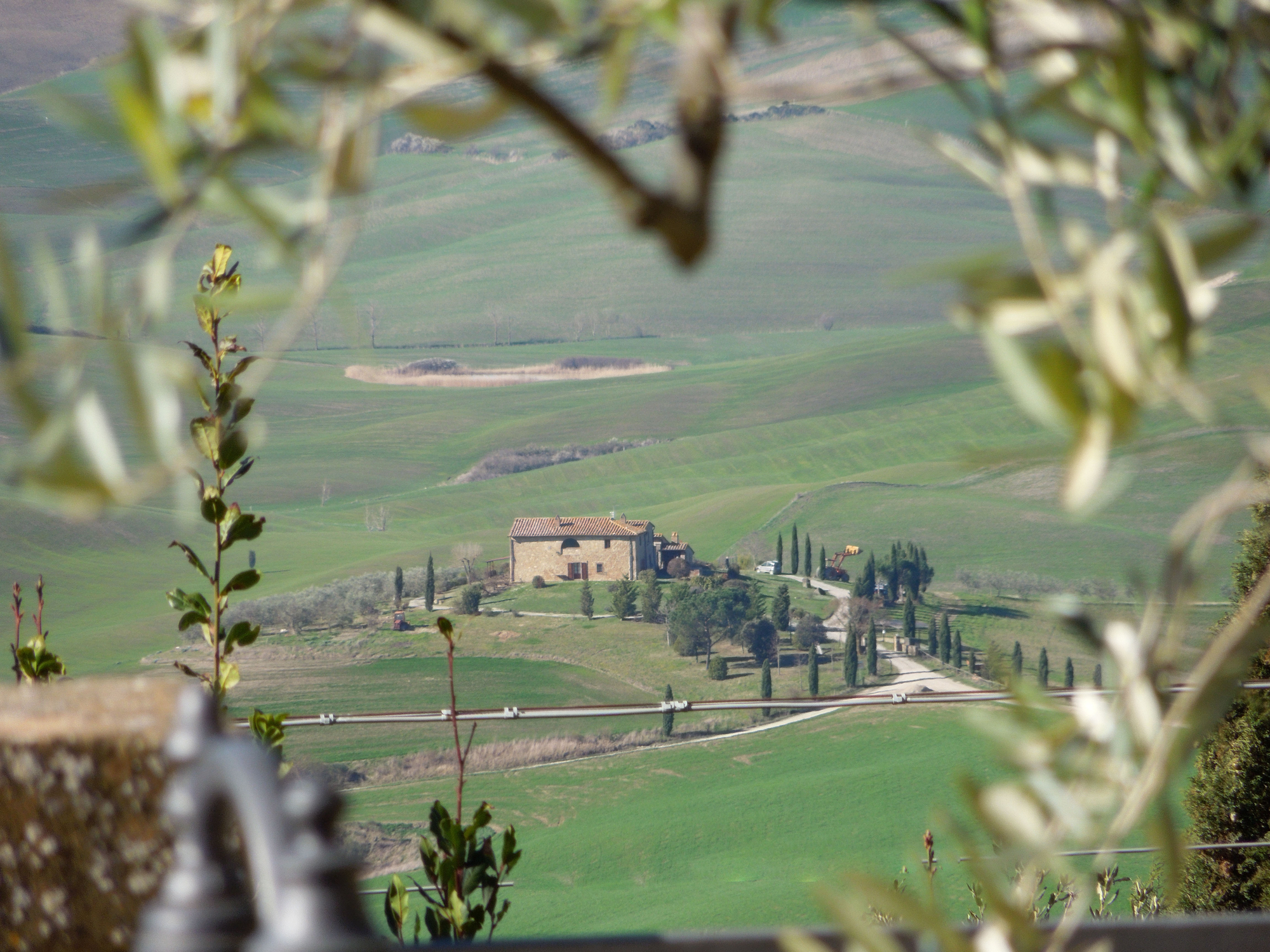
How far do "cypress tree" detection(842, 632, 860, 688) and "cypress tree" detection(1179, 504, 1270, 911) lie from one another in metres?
14.1

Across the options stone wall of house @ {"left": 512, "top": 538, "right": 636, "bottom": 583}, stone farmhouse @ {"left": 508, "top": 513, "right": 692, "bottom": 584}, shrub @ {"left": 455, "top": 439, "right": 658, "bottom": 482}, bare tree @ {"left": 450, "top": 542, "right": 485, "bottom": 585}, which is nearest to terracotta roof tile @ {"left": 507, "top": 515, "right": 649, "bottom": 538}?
stone farmhouse @ {"left": 508, "top": 513, "right": 692, "bottom": 584}

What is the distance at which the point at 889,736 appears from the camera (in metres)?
16.4

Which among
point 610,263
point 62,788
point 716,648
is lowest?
point 716,648

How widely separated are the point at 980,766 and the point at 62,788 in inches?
573

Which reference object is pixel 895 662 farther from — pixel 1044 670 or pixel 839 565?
pixel 1044 670

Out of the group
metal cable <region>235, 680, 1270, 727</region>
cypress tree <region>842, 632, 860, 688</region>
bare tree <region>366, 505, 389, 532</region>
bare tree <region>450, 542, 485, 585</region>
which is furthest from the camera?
bare tree <region>366, 505, 389, 532</region>

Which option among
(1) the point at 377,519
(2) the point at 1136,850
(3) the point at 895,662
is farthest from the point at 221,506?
(1) the point at 377,519

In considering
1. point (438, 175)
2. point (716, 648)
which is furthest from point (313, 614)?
point (438, 175)

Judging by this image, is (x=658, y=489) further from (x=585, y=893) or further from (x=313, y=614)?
(x=585, y=893)

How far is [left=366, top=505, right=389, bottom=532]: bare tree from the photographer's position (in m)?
27.9

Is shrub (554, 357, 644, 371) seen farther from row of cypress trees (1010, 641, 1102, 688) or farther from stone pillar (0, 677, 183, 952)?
stone pillar (0, 677, 183, 952)

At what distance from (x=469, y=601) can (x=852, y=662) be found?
7.10 meters

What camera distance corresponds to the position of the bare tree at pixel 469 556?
20781mm

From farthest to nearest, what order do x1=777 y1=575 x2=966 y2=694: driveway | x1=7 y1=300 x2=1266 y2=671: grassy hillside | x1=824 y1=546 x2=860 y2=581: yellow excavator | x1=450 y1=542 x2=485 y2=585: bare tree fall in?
x1=450 y1=542 x2=485 y2=585: bare tree, x1=7 y1=300 x2=1266 y2=671: grassy hillside, x1=824 y1=546 x2=860 y2=581: yellow excavator, x1=777 y1=575 x2=966 y2=694: driveway
